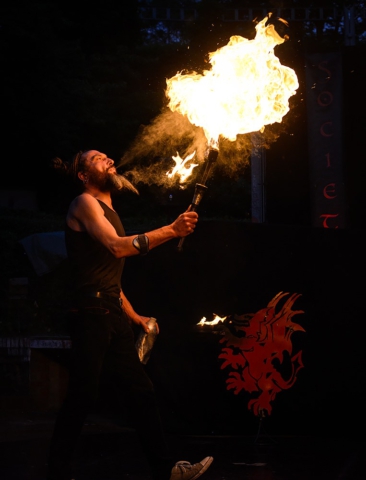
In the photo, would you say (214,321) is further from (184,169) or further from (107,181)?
(107,181)

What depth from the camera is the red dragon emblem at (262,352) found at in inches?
257

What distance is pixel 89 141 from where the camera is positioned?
21562 mm

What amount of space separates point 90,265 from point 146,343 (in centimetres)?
69

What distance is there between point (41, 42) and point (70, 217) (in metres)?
14.1

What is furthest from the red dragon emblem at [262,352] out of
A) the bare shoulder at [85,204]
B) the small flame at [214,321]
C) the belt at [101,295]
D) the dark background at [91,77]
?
the dark background at [91,77]

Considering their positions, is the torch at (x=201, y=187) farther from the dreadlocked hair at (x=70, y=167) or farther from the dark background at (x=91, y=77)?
the dark background at (x=91, y=77)

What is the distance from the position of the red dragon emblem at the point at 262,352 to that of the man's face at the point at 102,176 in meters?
2.37

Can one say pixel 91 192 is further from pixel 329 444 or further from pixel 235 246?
pixel 329 444

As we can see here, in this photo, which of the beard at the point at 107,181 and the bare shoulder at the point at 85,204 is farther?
the beard at the point at 107,181

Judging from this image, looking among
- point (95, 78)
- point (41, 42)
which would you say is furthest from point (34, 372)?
point (95, 78)

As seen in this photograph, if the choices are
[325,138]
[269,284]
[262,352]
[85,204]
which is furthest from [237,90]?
[325,138]

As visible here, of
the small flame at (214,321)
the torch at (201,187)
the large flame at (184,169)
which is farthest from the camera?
the small flame at (214,321)

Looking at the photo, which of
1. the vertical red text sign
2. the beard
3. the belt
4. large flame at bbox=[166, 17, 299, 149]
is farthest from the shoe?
the vertical red text sign

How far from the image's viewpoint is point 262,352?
659cm
